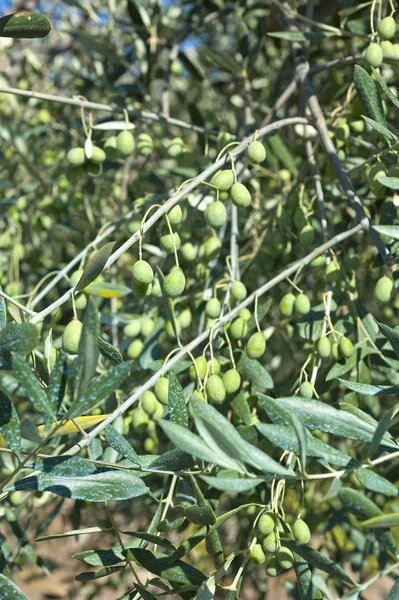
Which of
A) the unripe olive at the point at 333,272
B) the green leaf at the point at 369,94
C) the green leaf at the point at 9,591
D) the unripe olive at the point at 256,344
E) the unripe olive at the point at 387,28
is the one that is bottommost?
the unripe olive at the point at 256,344

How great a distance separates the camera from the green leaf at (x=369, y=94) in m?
0.77

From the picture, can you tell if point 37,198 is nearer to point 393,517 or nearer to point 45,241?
point 45,241

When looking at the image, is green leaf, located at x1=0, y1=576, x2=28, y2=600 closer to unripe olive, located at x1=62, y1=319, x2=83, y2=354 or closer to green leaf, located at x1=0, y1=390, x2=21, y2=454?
green leaf, located at x1=0, y1=390, x2=21, y2=454

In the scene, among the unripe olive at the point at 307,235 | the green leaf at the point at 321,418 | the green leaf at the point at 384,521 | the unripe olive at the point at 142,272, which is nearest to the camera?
the green leaf at the point at 384,521

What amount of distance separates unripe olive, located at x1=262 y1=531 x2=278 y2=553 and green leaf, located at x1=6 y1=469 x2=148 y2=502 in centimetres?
15

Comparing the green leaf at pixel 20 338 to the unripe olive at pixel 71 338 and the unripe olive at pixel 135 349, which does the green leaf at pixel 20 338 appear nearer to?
the unripe olive at pixel 71 338

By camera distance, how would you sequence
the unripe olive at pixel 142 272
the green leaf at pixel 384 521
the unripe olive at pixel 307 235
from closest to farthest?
the green leaf at pixel 384 521 < the unripe olive at pixel 142 272 < the unripe olive at pixel 307 235

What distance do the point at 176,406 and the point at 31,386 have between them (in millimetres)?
152

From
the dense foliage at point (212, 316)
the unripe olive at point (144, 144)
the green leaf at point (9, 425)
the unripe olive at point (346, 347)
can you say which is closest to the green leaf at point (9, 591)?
the dense foliage at point (212, 316)

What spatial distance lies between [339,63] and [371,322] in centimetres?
39

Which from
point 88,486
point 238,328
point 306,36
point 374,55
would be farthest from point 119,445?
point 306,36

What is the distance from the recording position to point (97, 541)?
2.07 m

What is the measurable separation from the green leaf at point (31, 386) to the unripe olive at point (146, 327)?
433mm

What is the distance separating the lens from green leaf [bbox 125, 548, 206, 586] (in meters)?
0.65
